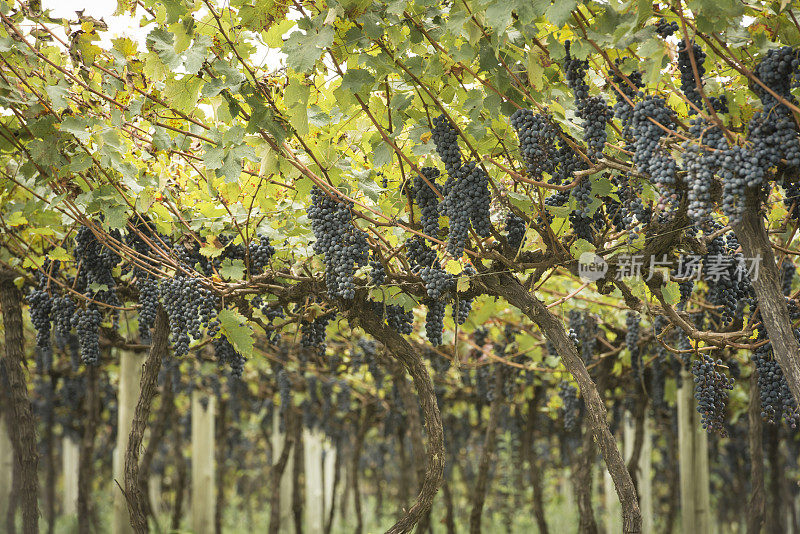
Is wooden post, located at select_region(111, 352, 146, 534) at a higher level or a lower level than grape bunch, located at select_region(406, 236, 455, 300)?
lower

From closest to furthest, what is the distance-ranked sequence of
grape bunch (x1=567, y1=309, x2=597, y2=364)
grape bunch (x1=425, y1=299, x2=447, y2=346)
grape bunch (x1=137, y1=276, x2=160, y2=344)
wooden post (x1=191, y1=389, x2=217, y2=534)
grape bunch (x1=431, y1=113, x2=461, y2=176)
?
grape bunch (x1=431, y1=113, x2=461, y2=176)
grape bunch (x1=425, y1=299, x2=447, y2=346)
grape bunch (x1=137, y1=276, x2=160, y2=344)
grape bunch (x1=567, y1=309, x2=597, y2=364)
wooden post (x1=191, y1=389, x2=217, y2=534)

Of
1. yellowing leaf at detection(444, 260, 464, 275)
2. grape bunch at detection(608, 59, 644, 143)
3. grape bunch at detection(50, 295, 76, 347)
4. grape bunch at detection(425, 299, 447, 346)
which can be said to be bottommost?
grape bunch at detection(425, 299, 447, 346)

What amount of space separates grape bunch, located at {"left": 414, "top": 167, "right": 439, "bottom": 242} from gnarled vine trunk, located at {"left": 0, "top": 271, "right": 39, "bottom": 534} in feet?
12.2

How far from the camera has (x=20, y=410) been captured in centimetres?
566

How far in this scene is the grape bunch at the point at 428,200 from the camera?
11.8 feet

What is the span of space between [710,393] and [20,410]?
474 cm

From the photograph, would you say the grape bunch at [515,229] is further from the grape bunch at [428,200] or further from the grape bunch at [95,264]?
the grape bunch at [95,264]

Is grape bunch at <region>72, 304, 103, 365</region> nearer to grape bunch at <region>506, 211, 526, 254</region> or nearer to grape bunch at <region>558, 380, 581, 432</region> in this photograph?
grape bunch at <region>506, 211, 526, 254</region>

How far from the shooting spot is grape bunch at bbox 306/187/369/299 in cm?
370

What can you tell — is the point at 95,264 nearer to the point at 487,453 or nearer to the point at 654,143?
the point at 654,143

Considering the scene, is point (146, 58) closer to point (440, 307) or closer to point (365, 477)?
point (440, 307)

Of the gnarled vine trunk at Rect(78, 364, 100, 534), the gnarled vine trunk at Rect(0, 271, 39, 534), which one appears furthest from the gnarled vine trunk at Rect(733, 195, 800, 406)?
the gnarled vine trunk at Rect(78, 364, 100, 534)

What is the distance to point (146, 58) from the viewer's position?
10.9 ft

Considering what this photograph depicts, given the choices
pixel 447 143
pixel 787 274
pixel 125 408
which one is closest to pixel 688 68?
pixel 447 143
